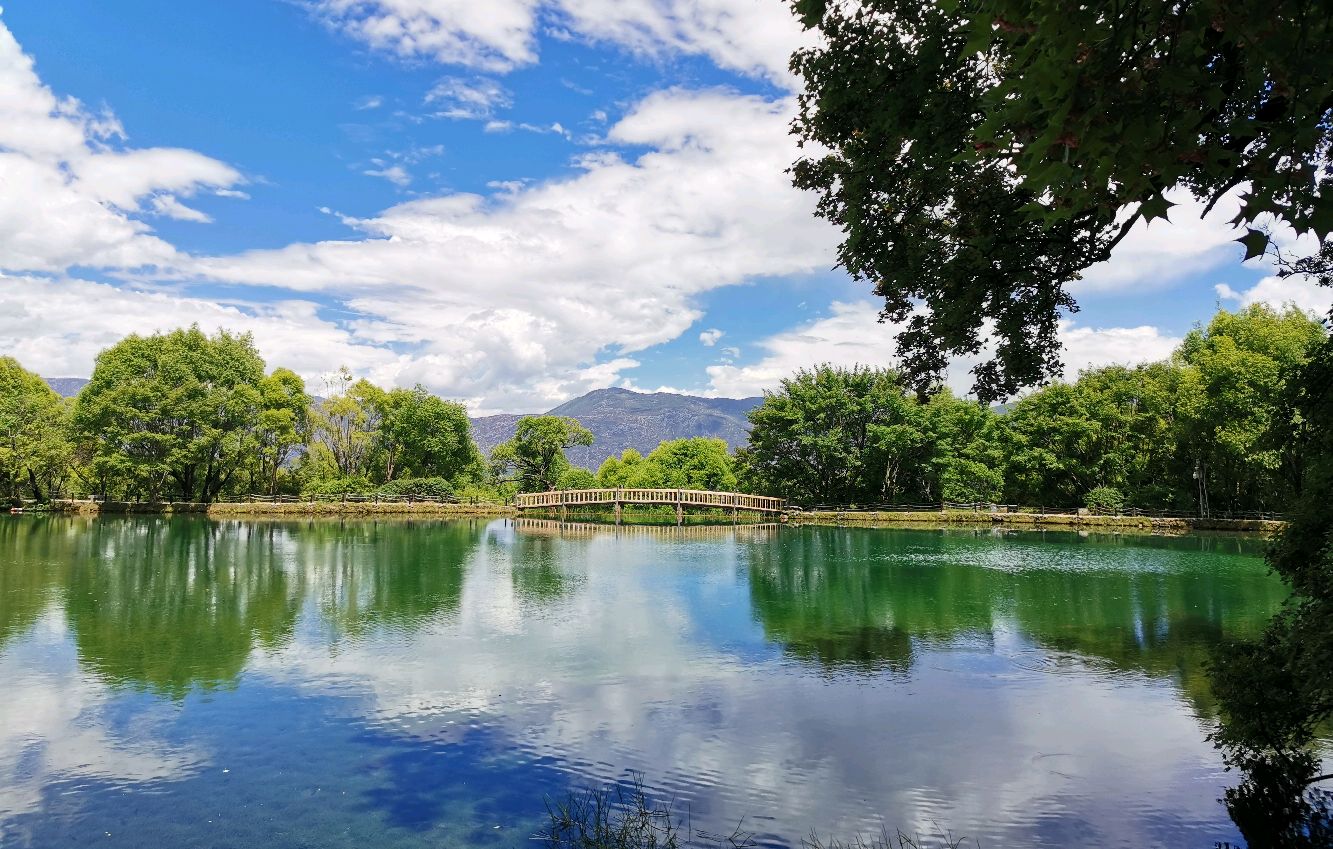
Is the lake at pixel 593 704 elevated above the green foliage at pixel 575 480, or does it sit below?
below

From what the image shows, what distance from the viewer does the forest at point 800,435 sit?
34.8 m

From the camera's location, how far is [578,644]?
37.0 feet

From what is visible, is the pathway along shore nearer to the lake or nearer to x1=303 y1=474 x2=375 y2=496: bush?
x1=303 y1=474 x2=375 y2=496: bush

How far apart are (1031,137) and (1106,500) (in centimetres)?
3806

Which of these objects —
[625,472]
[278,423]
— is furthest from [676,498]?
[278,423]

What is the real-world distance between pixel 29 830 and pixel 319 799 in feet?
6.12

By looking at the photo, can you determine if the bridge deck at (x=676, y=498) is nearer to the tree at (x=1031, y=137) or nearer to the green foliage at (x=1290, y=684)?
the tree at (x=1031, y=137)

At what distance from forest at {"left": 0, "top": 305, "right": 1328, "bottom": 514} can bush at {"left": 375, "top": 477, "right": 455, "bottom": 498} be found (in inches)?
5.1

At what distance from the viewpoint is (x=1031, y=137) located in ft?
10.3

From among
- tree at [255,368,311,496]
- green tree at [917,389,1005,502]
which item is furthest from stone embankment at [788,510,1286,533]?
tree at [255,368,311,496]

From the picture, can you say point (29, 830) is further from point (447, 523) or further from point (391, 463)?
point (391, 463)

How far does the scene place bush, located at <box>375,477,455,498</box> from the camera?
4328cm

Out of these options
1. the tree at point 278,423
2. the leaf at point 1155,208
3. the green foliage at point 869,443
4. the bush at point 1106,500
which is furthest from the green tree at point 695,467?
the leaf at point 1155,208

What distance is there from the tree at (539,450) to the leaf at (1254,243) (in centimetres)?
4901
